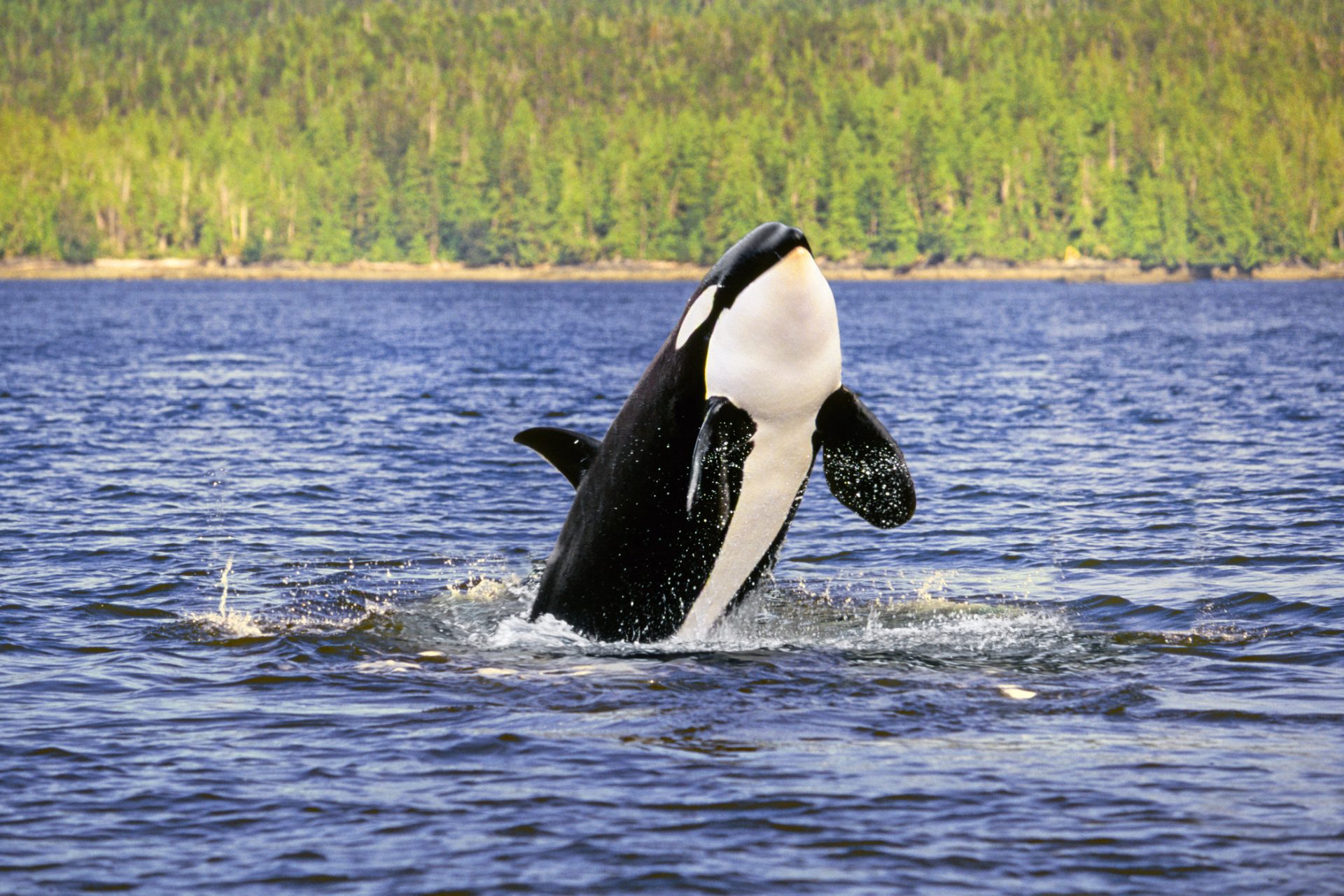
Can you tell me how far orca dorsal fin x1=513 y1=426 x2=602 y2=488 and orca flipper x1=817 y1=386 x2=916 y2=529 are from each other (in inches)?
73.5

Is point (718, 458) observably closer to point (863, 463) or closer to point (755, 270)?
point (863, 463)

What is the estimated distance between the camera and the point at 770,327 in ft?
35.8

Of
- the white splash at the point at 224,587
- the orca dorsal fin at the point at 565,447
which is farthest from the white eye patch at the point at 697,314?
the white splash at the point at 224,587

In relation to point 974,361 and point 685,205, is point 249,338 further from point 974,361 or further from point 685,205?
point 685,205

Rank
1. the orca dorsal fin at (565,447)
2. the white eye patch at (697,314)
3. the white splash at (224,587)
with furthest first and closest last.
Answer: the white splash at (224,587)
the orca dorsal fin at (565,447)
the white eye patch at (697,314)

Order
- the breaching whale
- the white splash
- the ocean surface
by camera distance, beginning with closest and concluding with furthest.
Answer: the ocean surface < the breaching whale < the white splash

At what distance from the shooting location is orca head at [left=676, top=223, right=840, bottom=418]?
10.8 meters

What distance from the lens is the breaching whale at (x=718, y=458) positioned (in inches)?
431

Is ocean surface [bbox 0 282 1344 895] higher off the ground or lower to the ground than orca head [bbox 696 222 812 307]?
lower

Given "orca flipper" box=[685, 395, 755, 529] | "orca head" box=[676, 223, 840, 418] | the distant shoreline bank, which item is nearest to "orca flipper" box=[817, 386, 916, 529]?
"orca head" box=[676, 223, 840, 418]

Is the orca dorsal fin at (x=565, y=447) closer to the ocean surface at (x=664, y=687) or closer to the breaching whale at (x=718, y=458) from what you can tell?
the breaching whale at (x=718, y=458)

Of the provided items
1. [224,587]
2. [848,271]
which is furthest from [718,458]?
[848,271]

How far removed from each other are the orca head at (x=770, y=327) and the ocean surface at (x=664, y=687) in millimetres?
2042

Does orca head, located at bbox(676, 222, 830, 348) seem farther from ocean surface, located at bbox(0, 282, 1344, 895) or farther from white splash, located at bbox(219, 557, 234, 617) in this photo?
white splash, located at bbox(219, 557, 234, 617)
